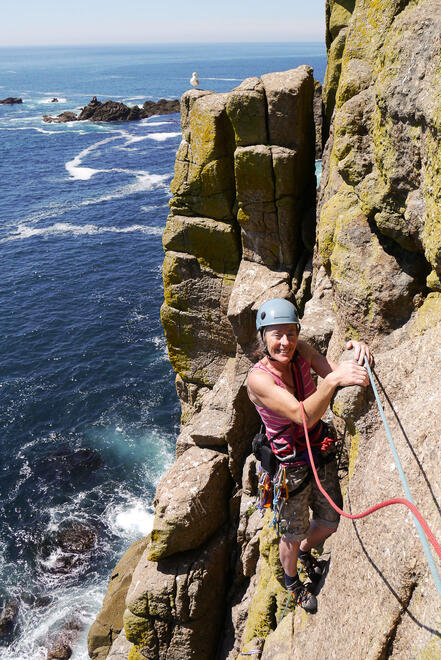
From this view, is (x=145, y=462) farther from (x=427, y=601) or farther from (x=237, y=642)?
(x=427, y=601)

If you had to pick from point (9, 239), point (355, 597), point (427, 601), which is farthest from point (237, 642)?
point (9, 239)

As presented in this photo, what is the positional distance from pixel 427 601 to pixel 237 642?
471 inches

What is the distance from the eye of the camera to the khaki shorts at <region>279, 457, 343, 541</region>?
8234 millimetres

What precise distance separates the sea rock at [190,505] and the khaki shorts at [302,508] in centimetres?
806

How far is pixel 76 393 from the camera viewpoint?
38.5 m

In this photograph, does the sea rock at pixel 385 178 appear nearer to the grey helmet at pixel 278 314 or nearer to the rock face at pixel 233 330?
the grey helmet at pixel 278 314

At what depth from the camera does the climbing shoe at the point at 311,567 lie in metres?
8.61

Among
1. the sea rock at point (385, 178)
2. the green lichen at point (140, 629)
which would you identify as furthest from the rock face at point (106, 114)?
the sea rock at point (385, 178)

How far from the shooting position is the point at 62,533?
2870cm

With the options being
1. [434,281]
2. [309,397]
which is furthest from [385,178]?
[309,397]

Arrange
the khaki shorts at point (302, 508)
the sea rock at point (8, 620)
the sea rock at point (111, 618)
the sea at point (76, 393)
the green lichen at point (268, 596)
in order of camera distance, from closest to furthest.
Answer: the khaki shorts at point (302, 508)
the green lichen at point (268, 596)
the sea rock at point (111, 618)
the sea rock at point (8, 620)
the sea at point (76, 393)

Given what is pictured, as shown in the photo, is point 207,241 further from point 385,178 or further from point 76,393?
point 76,393

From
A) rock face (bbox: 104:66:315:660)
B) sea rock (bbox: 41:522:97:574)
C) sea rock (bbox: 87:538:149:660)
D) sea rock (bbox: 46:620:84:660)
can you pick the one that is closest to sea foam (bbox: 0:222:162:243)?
sea rock (bbox: 41:522:97:574)

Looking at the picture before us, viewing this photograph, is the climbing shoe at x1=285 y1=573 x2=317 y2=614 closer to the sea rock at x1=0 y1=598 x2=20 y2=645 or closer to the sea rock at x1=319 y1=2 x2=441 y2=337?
the sea rock at x1=319 y1=2 x2=441 y2=337
